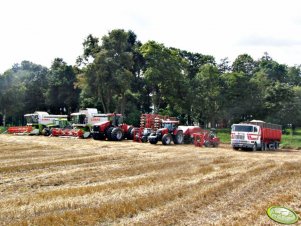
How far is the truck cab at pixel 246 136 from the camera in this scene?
89.5 feet

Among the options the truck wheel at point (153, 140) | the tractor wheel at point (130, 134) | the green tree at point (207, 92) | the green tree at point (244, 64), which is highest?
the green tree at point (244, 64)

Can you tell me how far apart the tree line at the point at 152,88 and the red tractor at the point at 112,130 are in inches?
503

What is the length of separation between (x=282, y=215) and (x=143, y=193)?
11.5ft

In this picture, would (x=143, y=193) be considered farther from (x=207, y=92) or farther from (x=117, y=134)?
(x=207, y=92)

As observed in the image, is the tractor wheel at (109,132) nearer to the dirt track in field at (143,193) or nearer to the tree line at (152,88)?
the tree line at (152,88)

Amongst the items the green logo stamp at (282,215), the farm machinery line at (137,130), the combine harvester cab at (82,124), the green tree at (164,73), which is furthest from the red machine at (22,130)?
the green logo stamp at (282,215)

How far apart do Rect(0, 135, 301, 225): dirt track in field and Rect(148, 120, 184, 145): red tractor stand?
47.0 ft

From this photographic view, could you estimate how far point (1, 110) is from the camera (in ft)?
203

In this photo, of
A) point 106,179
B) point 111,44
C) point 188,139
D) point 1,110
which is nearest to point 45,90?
point 1,110

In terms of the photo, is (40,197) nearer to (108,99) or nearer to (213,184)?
(213,184)

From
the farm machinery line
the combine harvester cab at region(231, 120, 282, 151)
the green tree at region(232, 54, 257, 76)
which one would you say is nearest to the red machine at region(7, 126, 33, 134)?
the farm machinery line

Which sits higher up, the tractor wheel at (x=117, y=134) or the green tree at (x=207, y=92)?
the green tree at (x=207, y=92)

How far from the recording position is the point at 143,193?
9.94 metres

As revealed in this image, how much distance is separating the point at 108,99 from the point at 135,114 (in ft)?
27.1
